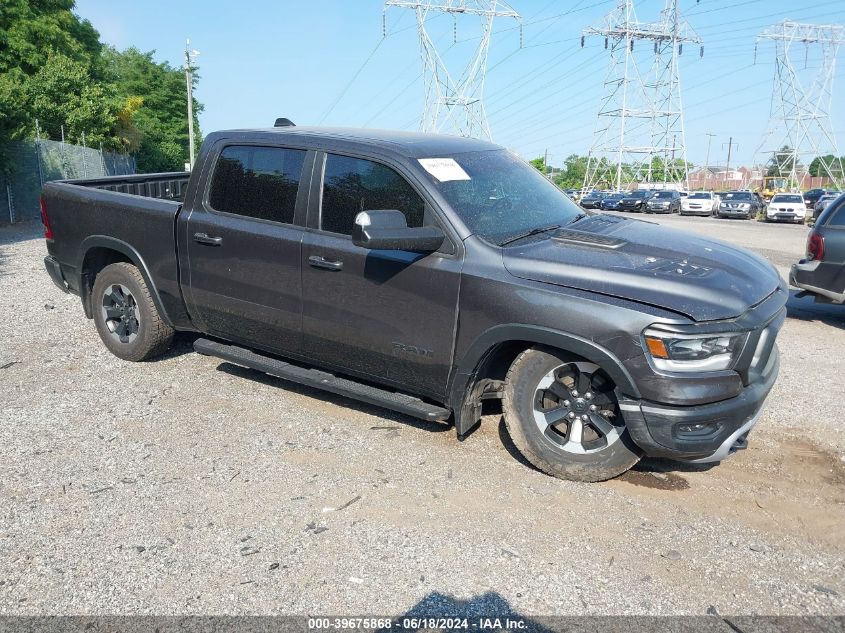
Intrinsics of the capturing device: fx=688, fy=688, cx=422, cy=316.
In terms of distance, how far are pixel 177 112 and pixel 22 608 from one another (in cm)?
6766

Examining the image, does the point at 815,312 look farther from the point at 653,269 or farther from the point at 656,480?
the point at 653,269

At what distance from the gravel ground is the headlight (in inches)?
32.4

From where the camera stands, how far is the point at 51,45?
3234 cm

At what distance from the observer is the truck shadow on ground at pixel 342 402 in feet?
15.3

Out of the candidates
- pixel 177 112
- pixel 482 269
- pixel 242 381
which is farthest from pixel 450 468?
pixel 177 112

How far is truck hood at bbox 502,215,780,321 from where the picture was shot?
345cm

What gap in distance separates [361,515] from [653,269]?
199cm

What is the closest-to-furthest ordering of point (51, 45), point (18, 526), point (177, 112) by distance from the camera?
1. point (18, 526)
2. point (51, 45)
3. point (177, 112)

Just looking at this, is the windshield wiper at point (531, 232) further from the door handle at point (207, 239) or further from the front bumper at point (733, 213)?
the front bumper at point (733, 213)

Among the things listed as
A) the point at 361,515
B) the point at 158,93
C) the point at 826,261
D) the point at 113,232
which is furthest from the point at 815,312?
the point at 158,93

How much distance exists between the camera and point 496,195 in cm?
445

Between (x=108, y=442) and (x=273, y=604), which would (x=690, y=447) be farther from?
(x=108, y=442)

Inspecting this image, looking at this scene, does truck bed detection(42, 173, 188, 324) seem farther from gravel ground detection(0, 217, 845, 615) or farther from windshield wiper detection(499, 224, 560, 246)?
windshield wiper detection(499, 224, 560, 246)

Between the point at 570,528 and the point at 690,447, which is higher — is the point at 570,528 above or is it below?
below
